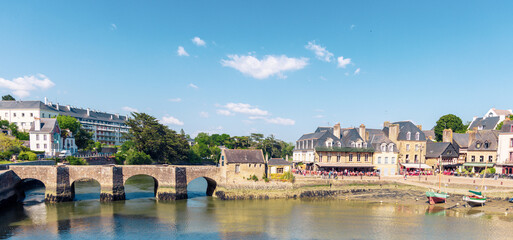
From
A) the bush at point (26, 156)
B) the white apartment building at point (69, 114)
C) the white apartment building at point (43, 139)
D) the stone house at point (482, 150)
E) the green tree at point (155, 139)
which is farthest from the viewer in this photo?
the white apartment building at point (69, 114)

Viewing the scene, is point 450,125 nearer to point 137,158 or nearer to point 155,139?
point 155,139

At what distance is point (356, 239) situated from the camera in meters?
25.0

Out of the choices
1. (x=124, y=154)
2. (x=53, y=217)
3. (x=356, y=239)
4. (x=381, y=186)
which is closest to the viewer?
(x=356, y=239)

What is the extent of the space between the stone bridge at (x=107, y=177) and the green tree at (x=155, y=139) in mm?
29137

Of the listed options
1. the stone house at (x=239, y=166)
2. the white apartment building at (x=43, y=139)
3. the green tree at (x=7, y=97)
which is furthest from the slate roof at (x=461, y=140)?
the green tree at (x=7, y=97)

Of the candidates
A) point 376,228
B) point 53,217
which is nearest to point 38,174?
point 53,217

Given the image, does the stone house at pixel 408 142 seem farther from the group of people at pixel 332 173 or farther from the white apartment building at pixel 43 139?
the white apartment building at pixel 43 139

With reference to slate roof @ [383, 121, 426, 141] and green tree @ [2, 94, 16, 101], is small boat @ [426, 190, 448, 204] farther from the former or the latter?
green tree @ [2, 94, 16, 101]

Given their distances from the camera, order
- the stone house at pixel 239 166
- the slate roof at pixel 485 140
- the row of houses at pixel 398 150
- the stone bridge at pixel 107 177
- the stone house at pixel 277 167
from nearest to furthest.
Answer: the stone bridge at pixel 107 177, the stone house at pixel 239 166, the stone house at pixel 277 167, the row of houses at pixel 398 150, the slate roof at pixel 485 140

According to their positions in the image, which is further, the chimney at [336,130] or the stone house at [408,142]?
the chimney at [336,130]

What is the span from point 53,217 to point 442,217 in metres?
41.8

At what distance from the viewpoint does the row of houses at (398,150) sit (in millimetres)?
49219

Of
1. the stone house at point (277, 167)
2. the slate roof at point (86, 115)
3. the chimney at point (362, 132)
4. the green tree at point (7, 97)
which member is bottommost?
the stone house at point (277, 167)

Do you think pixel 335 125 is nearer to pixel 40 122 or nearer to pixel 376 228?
pixel 376 228
